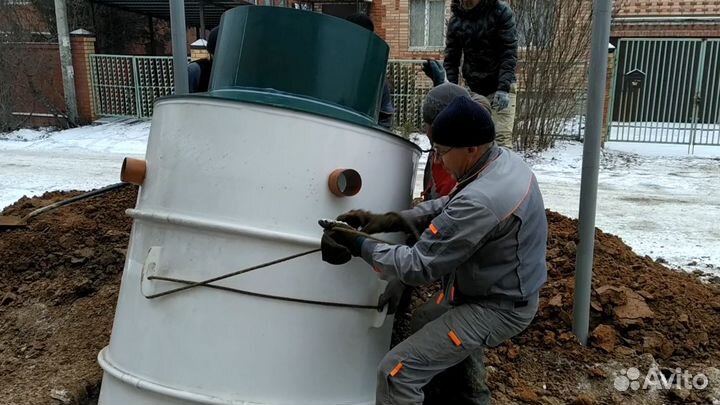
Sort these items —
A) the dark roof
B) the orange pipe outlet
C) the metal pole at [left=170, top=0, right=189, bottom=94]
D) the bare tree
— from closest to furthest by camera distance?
the orange pipe outlet, the metal pole at [left=170, top=0, right=189, bottom=94], the bare tree, the dark roof

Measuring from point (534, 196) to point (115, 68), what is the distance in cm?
1230

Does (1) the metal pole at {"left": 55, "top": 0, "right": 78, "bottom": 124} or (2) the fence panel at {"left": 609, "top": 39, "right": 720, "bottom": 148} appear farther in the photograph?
(1) the metal pole at {"left": 55, "top": 0, "right": 78, "bottom": 124}

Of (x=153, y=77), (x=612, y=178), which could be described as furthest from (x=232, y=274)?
(x=153, y=77)

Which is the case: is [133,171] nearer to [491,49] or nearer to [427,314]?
[427,314]

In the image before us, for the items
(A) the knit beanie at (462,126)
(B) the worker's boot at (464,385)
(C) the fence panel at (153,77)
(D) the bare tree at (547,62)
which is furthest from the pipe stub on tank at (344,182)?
(C) the fence panel at (153,77)

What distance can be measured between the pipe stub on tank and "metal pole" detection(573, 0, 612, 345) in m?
1.25

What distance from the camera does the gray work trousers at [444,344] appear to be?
2340mm

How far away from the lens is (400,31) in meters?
15.5

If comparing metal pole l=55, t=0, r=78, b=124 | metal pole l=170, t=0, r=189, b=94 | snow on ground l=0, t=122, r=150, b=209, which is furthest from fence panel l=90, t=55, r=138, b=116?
metal pole l=170, t=0, r=189, b=94

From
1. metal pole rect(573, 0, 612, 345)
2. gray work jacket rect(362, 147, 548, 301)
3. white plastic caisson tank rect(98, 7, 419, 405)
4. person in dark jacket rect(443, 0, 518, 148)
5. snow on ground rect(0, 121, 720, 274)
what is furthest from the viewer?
snow on ground rect(0, 121, 720, 274)

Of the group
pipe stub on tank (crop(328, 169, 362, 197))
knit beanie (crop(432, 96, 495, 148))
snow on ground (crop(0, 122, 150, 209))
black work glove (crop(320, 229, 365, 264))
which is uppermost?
knit beanie (crop(432, 96, 495, 148))

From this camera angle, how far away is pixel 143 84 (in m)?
12.8

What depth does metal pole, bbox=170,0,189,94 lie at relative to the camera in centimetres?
400

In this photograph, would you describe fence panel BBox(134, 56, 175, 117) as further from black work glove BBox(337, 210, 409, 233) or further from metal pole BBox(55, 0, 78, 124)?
black work glove BBox(337, 210, 409, 233)
